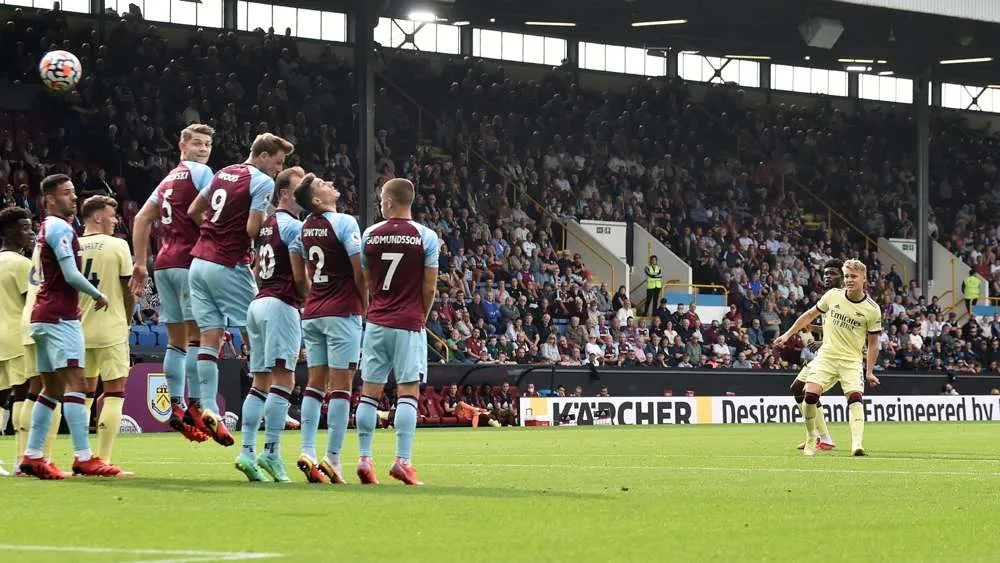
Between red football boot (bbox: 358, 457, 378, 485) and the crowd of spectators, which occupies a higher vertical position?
the crowd of spectators

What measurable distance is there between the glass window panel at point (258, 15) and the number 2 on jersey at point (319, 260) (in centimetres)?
3332

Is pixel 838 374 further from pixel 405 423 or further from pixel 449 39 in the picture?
pixel 449 39

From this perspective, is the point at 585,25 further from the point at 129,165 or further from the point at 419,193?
the point at 129,165

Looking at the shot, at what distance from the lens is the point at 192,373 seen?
13.7 m

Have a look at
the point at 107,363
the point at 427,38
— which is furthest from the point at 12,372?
the point at 427,38

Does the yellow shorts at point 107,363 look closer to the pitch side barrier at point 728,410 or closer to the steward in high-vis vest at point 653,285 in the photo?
the pitch side barrier at point 728,410

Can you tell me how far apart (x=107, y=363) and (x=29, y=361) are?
40.3 inches

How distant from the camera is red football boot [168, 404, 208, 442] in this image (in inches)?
523

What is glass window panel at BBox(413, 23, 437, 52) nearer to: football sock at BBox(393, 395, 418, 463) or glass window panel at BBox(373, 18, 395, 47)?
glass window panel at BBox(373, 18, 395, 47)

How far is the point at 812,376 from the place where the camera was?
64.5ft

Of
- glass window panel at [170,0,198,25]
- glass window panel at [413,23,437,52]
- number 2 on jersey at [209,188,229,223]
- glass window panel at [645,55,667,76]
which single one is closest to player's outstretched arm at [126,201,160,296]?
number 2 on jersey at [209,188,229,223]

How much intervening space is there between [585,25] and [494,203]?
346 inches

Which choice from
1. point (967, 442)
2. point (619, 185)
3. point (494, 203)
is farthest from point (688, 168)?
point (967, 442)

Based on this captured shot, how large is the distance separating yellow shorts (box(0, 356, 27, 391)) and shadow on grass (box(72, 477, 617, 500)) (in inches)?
68.3
